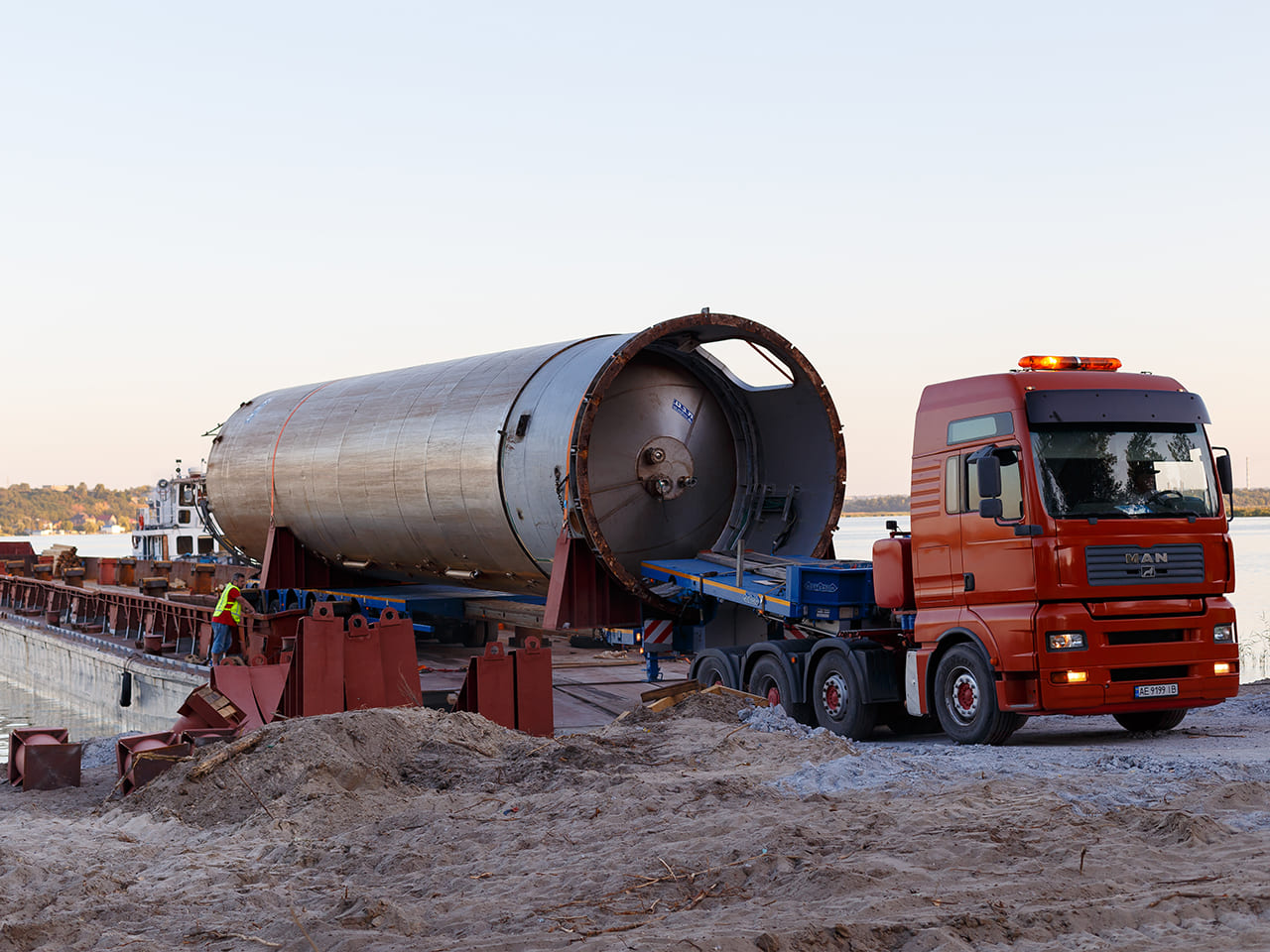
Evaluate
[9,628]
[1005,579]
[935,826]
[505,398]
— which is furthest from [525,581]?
[9,628]

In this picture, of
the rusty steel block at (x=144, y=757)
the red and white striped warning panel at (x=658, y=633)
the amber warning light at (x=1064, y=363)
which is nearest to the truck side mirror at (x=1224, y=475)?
the amber warning light at (x=1064, y=363)

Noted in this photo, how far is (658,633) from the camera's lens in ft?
45.6

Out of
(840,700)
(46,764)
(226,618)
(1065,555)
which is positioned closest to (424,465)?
(226,618)

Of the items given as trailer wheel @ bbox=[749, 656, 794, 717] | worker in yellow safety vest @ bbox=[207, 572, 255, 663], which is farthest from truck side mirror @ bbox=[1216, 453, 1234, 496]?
worker in yellow safety vest @ bbox=[207, 572, 255, 663]

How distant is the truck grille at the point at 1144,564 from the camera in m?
9.78

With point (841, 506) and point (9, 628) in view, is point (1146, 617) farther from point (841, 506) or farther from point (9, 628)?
point (9, 628)

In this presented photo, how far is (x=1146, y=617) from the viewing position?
9.97 metres

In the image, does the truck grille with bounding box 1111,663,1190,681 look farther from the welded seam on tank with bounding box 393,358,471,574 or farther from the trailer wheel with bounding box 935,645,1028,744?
the welded seam on tank with bounding box 393,358,471,574

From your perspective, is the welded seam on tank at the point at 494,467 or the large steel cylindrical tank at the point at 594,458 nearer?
the large steel cylindrical tank at the point at 594,458

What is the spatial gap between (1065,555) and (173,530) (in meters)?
37.2

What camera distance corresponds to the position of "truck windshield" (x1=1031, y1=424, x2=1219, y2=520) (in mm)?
9875

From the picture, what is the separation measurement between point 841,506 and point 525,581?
12.5ft

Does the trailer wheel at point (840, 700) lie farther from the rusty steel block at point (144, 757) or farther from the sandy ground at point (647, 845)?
the rusty steel block at point (144, 757)

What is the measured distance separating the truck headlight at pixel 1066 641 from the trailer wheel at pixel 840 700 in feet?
6.18
